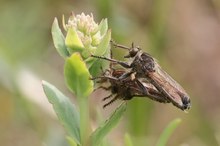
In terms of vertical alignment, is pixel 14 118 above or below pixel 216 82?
above

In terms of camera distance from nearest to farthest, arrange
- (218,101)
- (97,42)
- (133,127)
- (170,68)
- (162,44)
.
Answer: (97,42) < (133,127) < (162,44) < (170,68) < (218,101)

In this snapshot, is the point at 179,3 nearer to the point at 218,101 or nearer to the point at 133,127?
the point at 218,101

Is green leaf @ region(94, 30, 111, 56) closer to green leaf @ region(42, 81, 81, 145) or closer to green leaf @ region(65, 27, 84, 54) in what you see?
green leaf @ region(65, 27, 84, 54)

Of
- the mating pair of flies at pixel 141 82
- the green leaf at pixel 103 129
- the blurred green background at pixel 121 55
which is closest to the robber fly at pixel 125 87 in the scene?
the mating pair of flies at pixel 141 82

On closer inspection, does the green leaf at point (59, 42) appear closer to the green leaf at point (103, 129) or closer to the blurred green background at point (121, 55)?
the green leaf at point (103, 129)

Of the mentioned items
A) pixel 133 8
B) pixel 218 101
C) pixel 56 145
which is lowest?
pixel 218 101

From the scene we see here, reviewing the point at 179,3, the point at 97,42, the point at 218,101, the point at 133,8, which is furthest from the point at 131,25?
the point at 97,42
